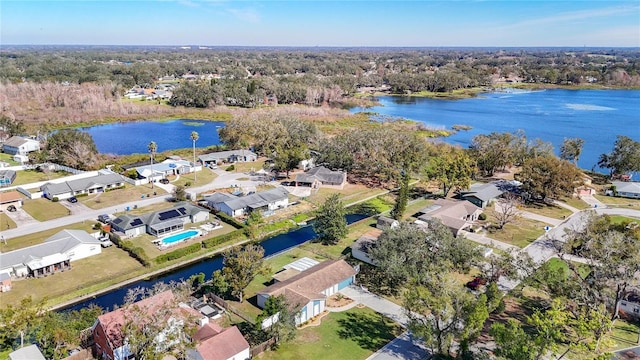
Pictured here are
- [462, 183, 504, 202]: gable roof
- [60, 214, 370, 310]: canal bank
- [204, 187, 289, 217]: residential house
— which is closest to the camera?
[60, 214, 370, 310]: canal bank

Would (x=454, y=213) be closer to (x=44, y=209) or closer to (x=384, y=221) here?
(x=384, y=221)

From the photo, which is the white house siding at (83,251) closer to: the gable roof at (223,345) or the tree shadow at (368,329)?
the gable roof at (223,345)

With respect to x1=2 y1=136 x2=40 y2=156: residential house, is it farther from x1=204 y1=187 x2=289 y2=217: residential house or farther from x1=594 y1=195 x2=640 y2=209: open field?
x1=594 y1=195 x2=640 y2=209: open field

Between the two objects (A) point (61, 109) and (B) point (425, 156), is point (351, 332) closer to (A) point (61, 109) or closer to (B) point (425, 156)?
(B) point (425, 156)

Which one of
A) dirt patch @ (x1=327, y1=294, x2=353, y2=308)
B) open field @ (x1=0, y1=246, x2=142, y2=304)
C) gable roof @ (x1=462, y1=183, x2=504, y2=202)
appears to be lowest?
dirt patch @ (x1=327, y1=294, x2=353, y2=308)

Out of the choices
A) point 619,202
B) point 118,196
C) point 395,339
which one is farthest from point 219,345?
point 619,202

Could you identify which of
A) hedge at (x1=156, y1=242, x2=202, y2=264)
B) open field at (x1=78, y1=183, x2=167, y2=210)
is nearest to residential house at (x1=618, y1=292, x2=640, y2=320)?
hedge at (x1=156, y1=242, x2=202, y2=264)
